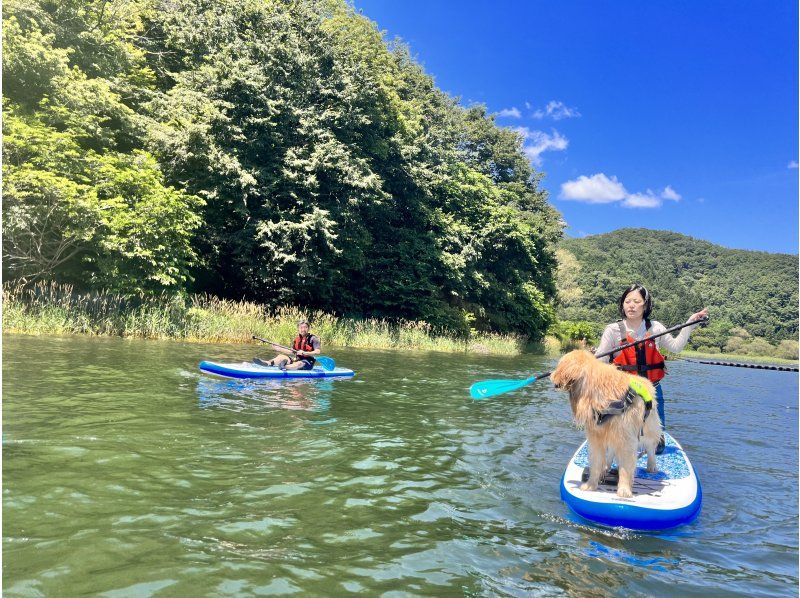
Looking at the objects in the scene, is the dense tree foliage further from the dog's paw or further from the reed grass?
the dog's paw

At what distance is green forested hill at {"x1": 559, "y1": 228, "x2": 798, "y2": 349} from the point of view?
77.9 metres

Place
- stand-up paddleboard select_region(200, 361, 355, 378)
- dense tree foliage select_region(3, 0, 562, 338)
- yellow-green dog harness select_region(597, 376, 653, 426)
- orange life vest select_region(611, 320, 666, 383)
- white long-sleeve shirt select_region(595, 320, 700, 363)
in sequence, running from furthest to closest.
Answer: dense tree foliage select_region(3, 0, 562, 338), stand-up paddleboard select_region(200, 361, 355, 378), orange life vest select_region(611, 320, 666, 383), white long-sleeve shirt select_region(595, 320, 700, 363), yellow-green dog harness select_region(597, 376, 653, 426)

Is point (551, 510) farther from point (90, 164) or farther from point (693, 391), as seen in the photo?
point (90, 164)

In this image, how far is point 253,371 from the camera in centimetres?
1111

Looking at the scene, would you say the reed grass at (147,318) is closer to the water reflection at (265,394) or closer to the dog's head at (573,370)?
the water reflection at (265,394)

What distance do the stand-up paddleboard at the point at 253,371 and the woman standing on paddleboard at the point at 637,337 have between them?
7387 millimetres

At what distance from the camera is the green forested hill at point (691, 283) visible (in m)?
77.9

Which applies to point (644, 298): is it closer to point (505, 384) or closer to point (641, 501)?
point (505, 384)

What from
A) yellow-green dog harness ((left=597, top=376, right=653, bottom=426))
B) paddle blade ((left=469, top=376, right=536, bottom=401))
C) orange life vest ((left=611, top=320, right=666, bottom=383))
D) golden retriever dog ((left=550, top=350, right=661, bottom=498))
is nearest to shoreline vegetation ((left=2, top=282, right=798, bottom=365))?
orange life vest ((left=611, top=320, right=666, bottom=383))

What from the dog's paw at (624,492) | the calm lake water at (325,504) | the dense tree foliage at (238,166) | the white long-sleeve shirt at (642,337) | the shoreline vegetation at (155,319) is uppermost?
the dense tree foliage at (238,166)

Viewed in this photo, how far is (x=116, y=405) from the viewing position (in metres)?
7.59

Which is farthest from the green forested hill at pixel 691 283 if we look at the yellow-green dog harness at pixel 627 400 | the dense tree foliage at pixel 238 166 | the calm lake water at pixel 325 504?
the yellow-green dog harness at pixel 627 400

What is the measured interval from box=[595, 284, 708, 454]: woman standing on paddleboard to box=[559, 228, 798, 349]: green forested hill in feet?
200

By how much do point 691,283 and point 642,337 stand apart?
104 metres
